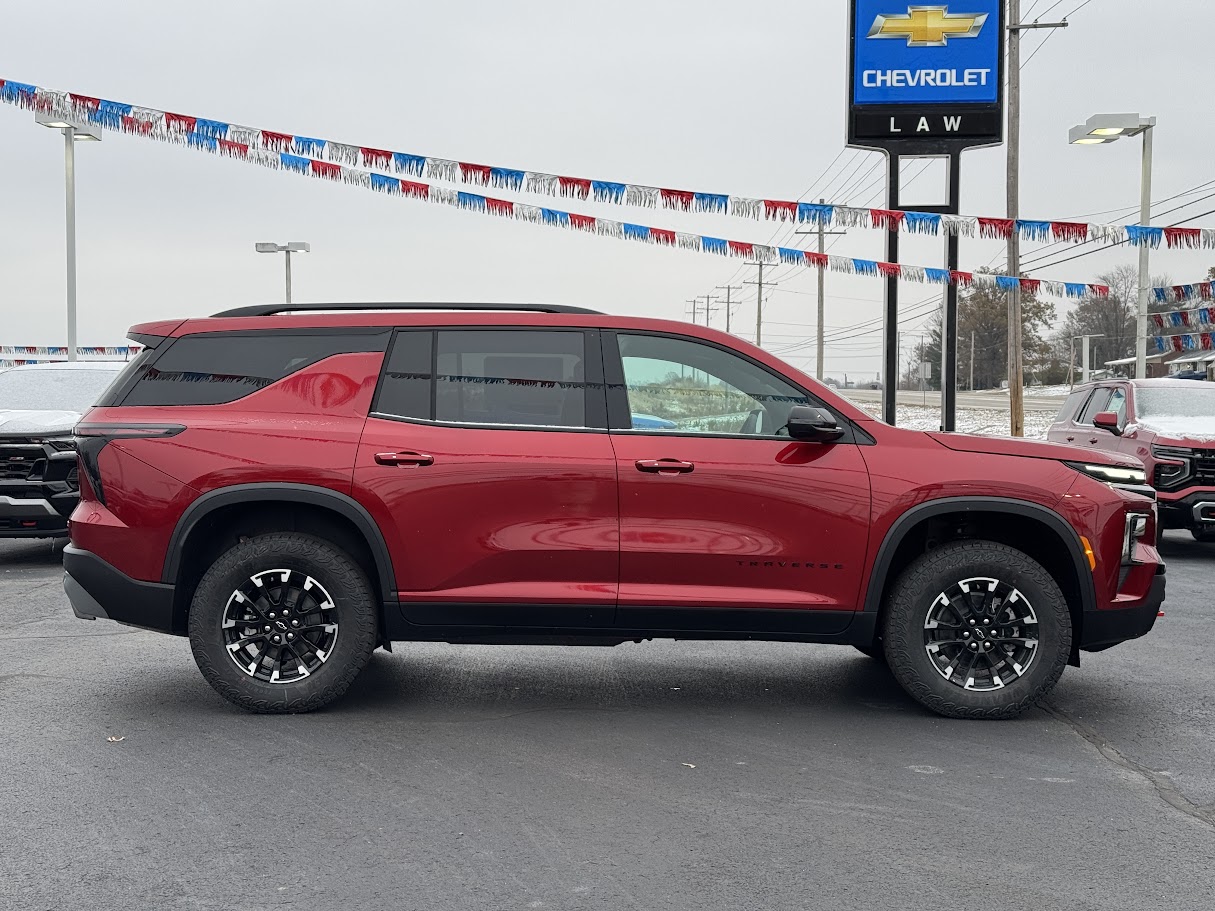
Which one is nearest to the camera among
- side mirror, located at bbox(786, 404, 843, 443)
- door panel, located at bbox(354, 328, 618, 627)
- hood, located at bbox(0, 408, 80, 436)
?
side mirror, located at bbox(786, 404, 843, 443)

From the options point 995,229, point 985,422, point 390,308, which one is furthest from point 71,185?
point 985,422

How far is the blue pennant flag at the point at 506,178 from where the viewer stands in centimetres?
1248

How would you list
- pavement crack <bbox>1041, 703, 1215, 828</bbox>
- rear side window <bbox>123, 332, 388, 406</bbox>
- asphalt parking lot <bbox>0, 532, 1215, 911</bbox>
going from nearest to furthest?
asphalt parking lot <bbox>0, 532, 1215, 911</bbox> < pavement crack <bbox>1041, 703, 1215, 828</bbox> < rear side window <bbox>123, 332, 388, 406</bbox>

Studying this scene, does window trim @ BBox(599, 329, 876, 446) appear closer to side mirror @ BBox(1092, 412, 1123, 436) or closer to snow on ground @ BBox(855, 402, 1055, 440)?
side mirror @ BBox(1092, 412, 1123, 436)

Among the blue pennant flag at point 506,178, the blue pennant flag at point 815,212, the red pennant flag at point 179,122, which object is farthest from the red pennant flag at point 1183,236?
the red pennant flag at point 179,122

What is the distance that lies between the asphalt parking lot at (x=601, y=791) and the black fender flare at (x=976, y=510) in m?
0.60

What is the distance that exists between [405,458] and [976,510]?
8.51 feet

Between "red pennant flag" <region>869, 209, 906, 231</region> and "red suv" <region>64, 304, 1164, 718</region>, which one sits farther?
"red pennant flag" <region>869, 209, 906, 231</region>

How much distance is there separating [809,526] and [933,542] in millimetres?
781

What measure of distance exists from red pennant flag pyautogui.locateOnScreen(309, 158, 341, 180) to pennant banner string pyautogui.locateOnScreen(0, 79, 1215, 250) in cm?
17

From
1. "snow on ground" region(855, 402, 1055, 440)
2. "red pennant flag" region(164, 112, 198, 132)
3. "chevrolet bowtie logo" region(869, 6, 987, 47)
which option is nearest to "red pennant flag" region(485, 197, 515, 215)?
"red pennant flag" region(164, 112, 198, 132)

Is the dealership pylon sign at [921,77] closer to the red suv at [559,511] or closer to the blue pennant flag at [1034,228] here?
the blue pennant flag at [1034,228]

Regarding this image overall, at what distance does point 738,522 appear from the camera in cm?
580

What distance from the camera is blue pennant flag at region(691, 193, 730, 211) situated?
1334cm
